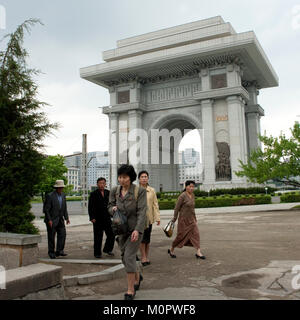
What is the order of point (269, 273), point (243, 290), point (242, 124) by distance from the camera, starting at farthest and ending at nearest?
Result: point (242, 124)
point (269, 273)
point (243, 290)

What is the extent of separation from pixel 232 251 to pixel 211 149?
89.7ft

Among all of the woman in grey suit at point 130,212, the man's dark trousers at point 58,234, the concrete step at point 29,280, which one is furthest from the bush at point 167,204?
the concrete step at point 29,280

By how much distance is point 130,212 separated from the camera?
4242 millimetres

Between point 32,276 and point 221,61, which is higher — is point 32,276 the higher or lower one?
the lower one

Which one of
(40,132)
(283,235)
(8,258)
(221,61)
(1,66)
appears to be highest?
(221,61)

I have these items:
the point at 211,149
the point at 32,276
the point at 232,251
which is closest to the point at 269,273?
the point at 232,251

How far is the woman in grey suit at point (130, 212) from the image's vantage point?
4.10 meters

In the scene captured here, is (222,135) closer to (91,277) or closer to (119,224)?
(91,277)

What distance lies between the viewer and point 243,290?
14.1 feet

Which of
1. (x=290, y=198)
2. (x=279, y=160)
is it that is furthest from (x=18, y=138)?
(x=290, y=198)

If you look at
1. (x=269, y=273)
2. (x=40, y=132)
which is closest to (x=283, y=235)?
(x=269, y=273)
